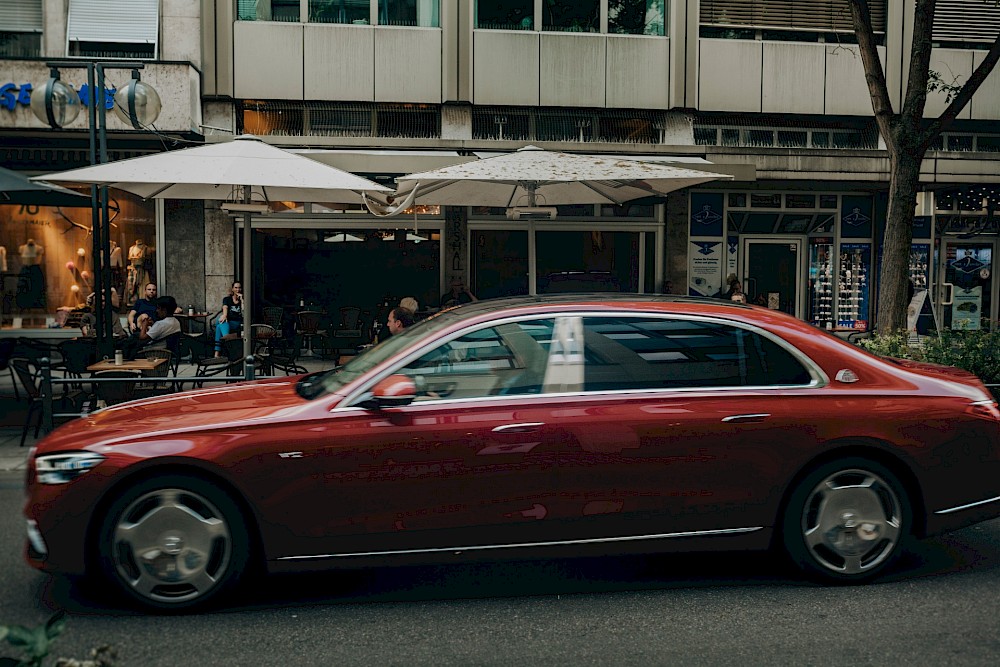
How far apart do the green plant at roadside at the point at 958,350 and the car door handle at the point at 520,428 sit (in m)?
4.72

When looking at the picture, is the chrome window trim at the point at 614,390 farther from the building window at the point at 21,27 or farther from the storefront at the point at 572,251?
the building window at the point at 21,27

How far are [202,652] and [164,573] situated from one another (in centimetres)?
58

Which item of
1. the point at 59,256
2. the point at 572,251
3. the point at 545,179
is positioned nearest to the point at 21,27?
the point at 59,256

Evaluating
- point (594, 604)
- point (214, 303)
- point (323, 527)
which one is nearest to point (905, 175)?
point (594, 604)

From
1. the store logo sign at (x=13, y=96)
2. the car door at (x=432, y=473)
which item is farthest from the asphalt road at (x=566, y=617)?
the store logo sign at (x=13, y=96)

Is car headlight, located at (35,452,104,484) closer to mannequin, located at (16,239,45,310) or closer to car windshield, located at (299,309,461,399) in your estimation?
car windshield, located at (299,309,461,399)

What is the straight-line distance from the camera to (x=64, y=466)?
4457 millimetres

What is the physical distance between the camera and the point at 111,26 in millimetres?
16156

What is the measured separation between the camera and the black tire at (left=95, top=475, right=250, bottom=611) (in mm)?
4477

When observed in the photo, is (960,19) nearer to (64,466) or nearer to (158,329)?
A: (158,329)

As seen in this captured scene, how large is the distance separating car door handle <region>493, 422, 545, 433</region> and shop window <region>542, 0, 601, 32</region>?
14086mm

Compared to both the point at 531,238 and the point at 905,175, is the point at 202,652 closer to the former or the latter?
the point at 531,238

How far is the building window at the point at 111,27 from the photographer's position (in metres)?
16.1

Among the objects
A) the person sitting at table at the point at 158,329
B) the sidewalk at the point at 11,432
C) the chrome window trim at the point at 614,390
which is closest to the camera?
the chrome window trim at the point at 614,390
